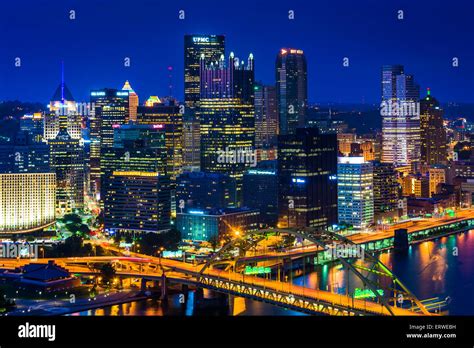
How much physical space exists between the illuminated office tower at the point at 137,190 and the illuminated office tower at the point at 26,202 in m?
1.47

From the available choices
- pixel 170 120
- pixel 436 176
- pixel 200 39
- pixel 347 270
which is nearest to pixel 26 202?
pixel 170 120

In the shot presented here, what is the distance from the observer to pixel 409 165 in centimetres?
2920

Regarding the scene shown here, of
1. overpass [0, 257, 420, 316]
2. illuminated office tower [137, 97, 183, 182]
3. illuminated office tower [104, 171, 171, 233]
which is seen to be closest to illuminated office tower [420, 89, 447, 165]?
illuminated office tower [137, 97, 183, 182]

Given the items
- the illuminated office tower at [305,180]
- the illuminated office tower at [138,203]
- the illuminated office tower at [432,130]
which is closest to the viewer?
the illuminated office tower at [138,203]

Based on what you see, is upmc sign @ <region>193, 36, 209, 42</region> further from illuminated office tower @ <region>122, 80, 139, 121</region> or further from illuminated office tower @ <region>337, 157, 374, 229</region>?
illuminated office tower @ <region>337, 157, 374, 229</region>

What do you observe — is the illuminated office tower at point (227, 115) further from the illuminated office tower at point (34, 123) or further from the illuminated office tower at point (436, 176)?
the illuminated office tower at point (436, 176)

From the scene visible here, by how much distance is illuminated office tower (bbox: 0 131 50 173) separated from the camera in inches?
837

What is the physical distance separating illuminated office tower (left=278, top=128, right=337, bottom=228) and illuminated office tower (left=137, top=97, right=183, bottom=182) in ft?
17.3

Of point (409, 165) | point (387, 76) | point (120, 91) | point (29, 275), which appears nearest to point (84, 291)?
point (29, 275)

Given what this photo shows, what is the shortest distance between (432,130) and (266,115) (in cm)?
636

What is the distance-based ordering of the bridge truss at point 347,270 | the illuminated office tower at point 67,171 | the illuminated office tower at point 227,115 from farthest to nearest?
the illuminated office tower at point 227,115, the illuminated office tower at point 67,171, the bridge truss at point 347,270

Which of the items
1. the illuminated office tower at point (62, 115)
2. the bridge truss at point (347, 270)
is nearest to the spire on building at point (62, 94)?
the illuminated office tower at point (62, 115)

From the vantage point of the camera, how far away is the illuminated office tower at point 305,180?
62.4 feet

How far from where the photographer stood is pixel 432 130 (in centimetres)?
3144
